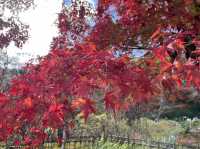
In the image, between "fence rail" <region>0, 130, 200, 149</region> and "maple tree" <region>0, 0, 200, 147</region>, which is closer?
"maple tree" <region>0, 0, 200, 147</region>

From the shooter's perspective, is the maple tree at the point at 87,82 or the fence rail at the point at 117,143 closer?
the maple tree at the point at 87,82

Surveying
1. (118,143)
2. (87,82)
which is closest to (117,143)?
(118,143)

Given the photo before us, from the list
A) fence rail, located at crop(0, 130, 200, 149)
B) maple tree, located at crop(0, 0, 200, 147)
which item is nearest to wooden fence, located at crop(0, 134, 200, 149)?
fence rail, located at crop(0, 130, 200, 149)

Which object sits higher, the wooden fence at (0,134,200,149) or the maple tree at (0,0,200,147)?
the maple tree at (0,0,200,147)

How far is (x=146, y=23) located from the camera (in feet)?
21.6

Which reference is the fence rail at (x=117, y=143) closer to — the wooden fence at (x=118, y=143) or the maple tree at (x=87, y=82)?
the wooden fence at (x=118, y=143)

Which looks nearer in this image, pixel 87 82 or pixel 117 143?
pixel 87 82

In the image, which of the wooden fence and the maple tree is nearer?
the maple tree

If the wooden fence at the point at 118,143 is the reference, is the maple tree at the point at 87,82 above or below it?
above

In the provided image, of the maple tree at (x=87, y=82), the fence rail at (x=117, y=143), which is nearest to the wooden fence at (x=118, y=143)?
the fence rail at (x=117, y=143)

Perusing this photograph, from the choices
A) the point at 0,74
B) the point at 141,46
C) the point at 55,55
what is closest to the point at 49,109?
the point at 55,55

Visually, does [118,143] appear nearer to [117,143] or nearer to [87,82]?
[117,143]

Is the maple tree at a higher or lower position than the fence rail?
higher

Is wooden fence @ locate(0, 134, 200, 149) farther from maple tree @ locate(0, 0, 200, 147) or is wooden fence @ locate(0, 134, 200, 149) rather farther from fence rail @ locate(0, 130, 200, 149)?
maple tree @ locate(0, 0, 200, 147)
